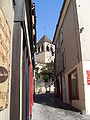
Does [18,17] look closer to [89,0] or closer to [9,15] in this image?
[9,15]

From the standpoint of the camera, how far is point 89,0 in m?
10.1

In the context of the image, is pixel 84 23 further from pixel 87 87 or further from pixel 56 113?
pixel 56 113

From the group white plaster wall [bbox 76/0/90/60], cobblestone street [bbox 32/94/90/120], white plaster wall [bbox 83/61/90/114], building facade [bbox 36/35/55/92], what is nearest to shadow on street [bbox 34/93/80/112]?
cobblestone street [bbox 32/94/90/120]

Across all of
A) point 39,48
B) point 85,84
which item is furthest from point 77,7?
point 39,48

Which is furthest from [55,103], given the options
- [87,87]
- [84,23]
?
[84,23]

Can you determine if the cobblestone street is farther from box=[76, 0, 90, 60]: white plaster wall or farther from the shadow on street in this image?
box=[76, 0, 90, 60]: white plaster wall

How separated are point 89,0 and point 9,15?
360 inches

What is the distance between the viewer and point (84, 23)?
31.6 feet

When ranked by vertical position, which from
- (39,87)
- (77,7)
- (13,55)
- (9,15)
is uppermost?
(77,7)

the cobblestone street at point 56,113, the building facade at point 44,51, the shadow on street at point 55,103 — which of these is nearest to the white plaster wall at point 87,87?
the cobblestone street at point 56,113

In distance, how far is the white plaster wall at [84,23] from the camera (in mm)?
9109

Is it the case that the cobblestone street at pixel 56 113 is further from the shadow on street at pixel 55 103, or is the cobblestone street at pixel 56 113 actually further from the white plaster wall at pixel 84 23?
the white plaster wall at pixel 84 23

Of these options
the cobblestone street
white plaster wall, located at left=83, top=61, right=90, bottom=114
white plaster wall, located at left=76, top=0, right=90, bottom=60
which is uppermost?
white plaster wall, located at left=76, top=0, right=90, bottom=60

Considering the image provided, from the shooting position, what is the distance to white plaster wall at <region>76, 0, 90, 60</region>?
911cm
